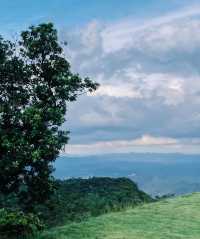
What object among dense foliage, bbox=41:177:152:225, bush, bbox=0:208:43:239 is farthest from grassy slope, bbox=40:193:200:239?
dense foliage, bbox=41:177:152:225

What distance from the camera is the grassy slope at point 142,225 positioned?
1050 inches

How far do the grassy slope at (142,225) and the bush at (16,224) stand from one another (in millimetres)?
1552

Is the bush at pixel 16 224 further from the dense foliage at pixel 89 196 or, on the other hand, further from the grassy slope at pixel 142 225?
the dense foliage at pixel 89 196

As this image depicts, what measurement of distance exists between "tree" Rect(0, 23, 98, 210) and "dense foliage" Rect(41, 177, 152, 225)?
6.28 metres

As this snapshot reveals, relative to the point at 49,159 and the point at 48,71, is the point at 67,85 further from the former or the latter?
the point at 49,159

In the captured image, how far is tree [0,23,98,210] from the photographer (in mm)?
27844

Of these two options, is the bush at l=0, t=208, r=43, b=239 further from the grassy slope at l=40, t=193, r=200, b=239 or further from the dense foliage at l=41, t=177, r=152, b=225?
the dense foliage at l=41, t=177, r=152, b=225

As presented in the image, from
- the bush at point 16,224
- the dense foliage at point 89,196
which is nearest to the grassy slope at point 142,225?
the bush at point 16,224

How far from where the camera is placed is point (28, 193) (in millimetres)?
29719

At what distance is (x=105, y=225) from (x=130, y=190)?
76.2 feet

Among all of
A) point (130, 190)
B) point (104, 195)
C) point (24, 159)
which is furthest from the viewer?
point (130, 190)

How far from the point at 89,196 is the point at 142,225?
60.2 feet

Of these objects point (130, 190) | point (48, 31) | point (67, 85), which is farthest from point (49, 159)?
point (130, 190)

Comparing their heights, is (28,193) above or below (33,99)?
below
